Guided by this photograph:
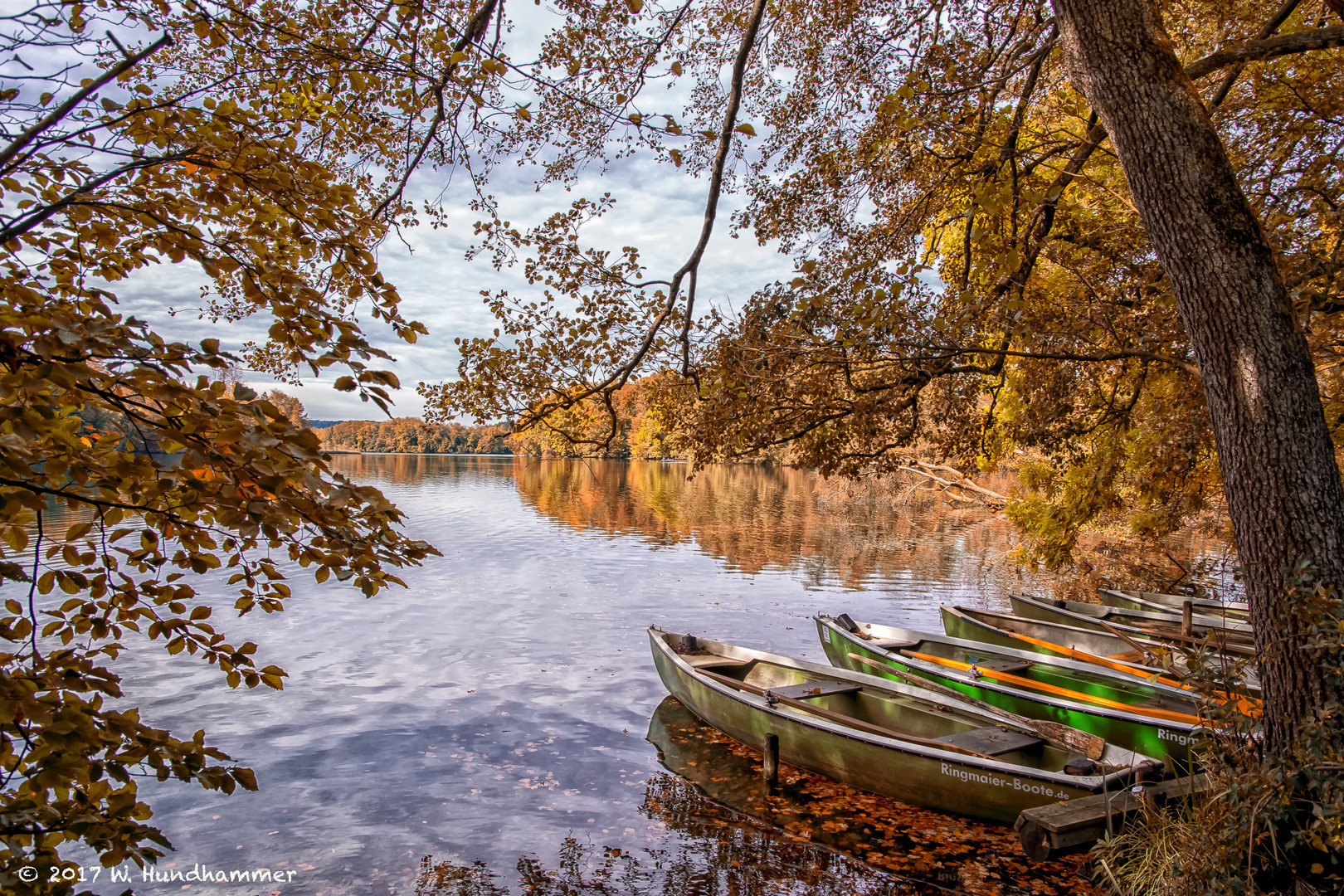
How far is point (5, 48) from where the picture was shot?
7.77 ft

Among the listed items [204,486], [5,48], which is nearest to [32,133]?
[5,48]

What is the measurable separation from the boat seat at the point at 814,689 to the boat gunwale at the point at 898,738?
0.58ft

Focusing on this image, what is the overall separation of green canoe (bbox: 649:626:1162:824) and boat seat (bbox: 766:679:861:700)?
0.04ft

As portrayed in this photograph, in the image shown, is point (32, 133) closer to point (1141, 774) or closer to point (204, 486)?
point (204, 486)

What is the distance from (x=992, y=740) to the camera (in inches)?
296

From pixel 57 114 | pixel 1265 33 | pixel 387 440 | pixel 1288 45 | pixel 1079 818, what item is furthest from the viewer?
pixel 387 440

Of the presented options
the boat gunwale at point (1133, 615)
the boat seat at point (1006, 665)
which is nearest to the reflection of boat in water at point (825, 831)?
the boat seat at point (1006, 665)

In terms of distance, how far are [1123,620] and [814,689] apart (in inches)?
285

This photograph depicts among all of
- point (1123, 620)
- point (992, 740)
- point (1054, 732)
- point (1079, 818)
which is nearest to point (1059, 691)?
point (1054, 732)

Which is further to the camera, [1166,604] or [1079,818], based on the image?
[1166,604]

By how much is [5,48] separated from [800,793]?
8223mm

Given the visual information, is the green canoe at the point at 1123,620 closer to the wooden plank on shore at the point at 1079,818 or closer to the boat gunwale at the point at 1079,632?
the boat gunwale at the point at 1079,632

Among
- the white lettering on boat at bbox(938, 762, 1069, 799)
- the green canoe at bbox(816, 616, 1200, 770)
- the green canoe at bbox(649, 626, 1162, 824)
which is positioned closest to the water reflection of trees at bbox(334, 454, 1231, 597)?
the green canoe at bbox(649, 626, 1162, 824)

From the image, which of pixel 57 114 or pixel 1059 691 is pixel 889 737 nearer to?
pixel 1059 691
